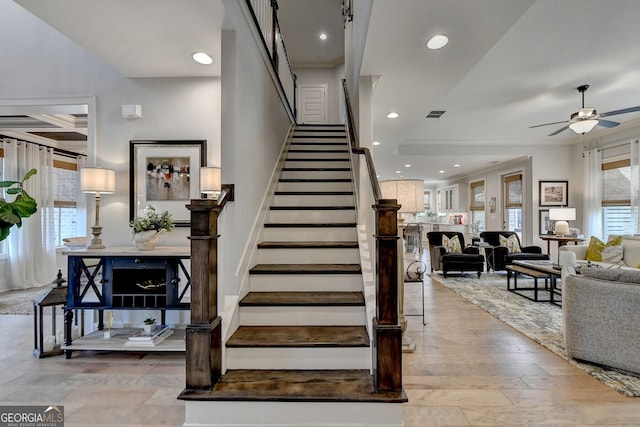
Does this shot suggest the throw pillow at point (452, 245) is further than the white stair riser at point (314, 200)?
Yes

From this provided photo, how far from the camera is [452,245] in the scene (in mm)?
6758

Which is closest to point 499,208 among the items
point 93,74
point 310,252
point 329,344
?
point 310,252

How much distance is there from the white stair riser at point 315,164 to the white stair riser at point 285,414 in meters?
3.22

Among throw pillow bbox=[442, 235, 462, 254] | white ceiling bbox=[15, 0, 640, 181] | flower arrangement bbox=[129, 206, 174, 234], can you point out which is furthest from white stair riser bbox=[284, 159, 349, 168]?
throw pillow bbox=[442, 235, 462, 254]

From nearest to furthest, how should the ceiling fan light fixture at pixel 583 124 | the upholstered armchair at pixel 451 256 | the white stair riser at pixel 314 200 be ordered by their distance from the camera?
the white stair riser at pixel 314 200 < the ceiling fan light fixture at pixel 583 124 < the upholstered armchair at pixel 451 256

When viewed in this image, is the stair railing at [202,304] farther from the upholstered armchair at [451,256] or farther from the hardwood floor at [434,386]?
the upholstered armchair at [451,256]

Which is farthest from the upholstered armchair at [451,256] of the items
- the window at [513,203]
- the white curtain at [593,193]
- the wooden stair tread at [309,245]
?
the wooden stair tread at [309,245]

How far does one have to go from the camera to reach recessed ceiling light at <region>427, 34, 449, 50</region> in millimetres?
2611

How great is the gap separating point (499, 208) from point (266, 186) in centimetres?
845

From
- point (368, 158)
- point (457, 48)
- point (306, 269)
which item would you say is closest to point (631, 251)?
point (457, 48)

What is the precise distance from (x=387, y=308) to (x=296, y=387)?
731 millimetres

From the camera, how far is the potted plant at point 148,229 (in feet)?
9.56

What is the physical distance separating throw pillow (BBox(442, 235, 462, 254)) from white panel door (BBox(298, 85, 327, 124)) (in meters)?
4.14

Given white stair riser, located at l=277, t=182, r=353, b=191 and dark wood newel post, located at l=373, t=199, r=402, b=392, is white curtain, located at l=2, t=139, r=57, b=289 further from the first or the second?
dark wood newel post, located at l=373, t=199, r=402, b=392
